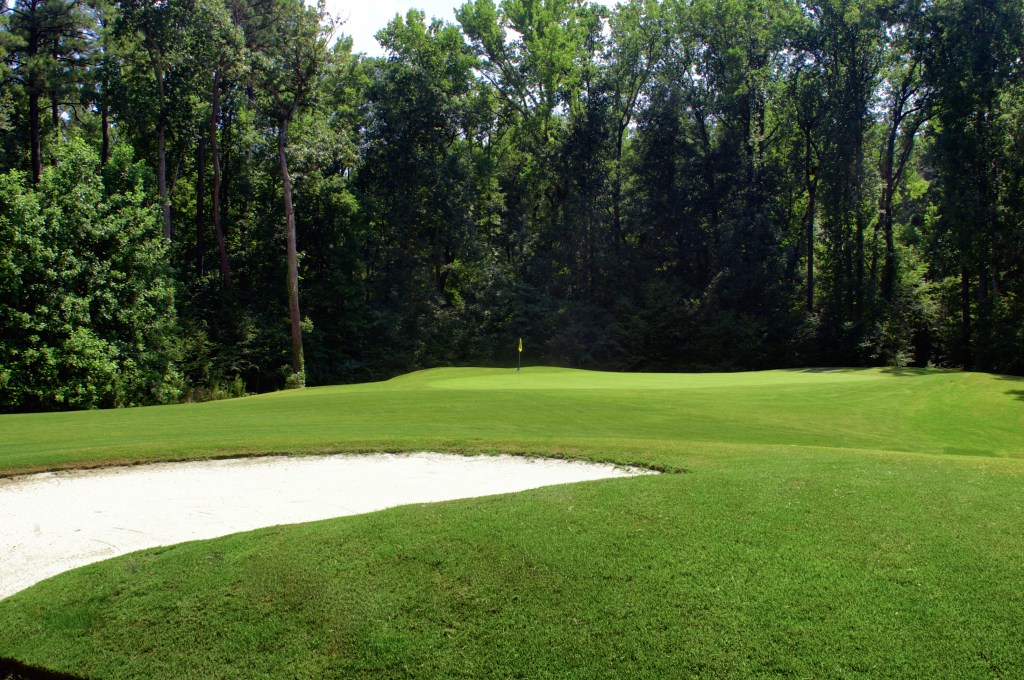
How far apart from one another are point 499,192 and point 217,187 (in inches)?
642

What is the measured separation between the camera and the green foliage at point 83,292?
20047 mm

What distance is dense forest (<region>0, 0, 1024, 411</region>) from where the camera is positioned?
24656 mm

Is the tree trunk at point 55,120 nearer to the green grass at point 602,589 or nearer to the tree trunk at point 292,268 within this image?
the tree trunk at point 292,268

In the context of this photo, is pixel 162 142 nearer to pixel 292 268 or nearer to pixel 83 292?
pixel 292 268

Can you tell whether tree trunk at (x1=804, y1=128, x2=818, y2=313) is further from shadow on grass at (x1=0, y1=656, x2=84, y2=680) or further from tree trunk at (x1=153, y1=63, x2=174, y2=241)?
shadow on grass at (x1=0, y1=656, x2=84, y2=680)

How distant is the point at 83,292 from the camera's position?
22.0 m

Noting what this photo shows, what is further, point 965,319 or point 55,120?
point 55,120

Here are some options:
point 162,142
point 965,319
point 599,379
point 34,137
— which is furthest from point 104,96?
point 965,319

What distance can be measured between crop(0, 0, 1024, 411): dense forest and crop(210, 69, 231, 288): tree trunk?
0.22 metres

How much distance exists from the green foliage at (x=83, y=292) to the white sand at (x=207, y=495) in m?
14.2

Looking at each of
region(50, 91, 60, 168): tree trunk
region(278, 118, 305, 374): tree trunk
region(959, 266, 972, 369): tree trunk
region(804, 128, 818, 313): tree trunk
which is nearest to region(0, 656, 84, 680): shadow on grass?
region(278, 118, 305, 374): tree trunk

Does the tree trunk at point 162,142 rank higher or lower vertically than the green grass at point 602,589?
higher

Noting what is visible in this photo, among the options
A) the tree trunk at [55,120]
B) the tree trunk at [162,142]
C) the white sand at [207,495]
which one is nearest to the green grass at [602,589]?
the white sand at [207,495]

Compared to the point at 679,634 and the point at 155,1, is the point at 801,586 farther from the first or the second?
the point at 155,1
